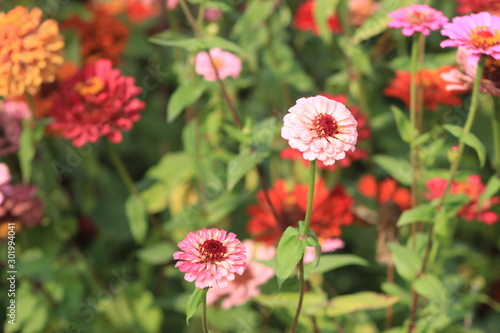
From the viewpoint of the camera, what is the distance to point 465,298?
1246 millimetres

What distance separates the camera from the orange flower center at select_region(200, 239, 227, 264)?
2.41ft

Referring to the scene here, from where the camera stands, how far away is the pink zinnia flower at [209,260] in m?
0.73

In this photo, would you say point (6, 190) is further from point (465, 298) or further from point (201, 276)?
point (465, 298)

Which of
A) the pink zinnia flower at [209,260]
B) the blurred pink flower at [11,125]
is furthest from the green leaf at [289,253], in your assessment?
the blurred pink flower at [11,125]

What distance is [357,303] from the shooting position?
1.19 metres

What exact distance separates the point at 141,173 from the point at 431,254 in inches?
40.4

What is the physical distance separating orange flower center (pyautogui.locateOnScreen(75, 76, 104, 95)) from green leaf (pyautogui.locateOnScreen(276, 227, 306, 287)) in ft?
1.90

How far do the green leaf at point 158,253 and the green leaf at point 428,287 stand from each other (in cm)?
58

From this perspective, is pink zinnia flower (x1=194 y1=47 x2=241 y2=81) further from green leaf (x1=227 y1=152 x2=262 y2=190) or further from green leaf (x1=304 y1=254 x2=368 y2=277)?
green leaf (x1=304 y1=254 x2=368 y2=277)

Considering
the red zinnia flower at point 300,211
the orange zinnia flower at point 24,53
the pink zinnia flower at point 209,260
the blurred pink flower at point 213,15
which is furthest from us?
the blurred pink flower at point 213,15

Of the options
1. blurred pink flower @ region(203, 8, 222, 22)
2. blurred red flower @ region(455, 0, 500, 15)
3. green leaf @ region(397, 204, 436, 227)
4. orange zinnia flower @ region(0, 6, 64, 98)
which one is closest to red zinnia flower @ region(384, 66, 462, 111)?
blurred red flower @ region(455, 0, 500, 15)

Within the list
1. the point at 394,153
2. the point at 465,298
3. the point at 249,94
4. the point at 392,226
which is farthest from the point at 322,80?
the point at 465,298

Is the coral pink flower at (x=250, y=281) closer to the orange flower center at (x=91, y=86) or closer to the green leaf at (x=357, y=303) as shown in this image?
the green leaf at (x=357, y=303)

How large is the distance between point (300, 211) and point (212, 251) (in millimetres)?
645
